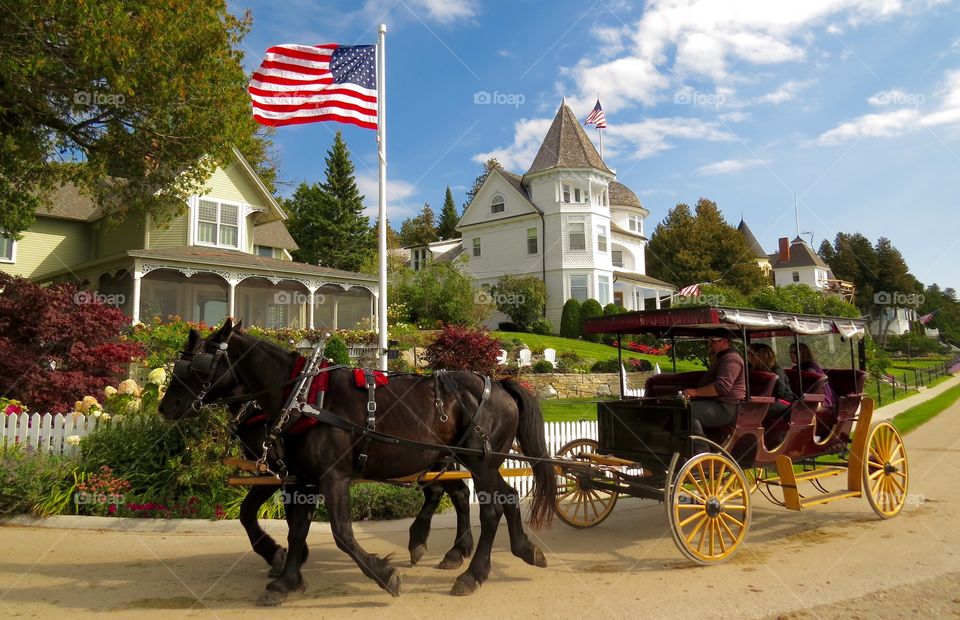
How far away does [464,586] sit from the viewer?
17.5ft

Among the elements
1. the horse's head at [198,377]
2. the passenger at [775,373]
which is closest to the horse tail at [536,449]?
the horse's head at [198,377]

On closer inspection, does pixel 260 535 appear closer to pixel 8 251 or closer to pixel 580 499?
pixel 580 499

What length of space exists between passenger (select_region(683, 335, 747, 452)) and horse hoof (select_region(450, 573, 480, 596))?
295cm

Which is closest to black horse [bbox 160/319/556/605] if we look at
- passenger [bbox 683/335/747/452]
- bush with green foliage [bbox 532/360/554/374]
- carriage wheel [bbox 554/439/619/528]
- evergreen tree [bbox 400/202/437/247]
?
carriage wheel [bbox 554/439/619/528]

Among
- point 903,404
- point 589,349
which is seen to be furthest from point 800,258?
point 903,404

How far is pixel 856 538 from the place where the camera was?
6930 mm

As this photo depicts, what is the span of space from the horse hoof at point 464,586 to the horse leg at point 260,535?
5.60 ft

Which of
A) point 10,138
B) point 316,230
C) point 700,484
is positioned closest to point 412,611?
point 700,484

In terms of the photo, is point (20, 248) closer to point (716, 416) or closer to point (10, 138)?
point (10, 138)

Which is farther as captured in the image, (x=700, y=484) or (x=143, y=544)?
(x=143, y=544)

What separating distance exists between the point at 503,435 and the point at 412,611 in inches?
74.5

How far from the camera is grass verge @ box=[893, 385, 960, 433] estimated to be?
1684 centimetres

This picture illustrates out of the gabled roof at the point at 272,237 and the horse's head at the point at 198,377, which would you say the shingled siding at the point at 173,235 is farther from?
the horse's head at the point at 198,377

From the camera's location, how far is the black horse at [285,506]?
5.68m
